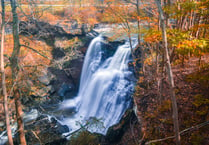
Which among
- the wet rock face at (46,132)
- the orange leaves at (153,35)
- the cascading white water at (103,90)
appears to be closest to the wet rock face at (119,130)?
the cascading white water at (103,90)

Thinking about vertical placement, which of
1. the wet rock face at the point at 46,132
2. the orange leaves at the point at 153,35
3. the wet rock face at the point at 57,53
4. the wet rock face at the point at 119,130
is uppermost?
the orange leaves at the point at 153,35

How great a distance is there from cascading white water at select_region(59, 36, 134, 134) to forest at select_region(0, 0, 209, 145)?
0.07 metres

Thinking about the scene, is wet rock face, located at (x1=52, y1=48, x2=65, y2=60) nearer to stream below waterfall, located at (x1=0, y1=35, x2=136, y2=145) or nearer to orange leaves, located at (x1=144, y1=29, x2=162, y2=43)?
stream below waterfall, located at (x1=0, y1=35, x2=136, y2=145)

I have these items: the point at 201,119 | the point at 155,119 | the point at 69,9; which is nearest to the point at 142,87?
the point at 155,119

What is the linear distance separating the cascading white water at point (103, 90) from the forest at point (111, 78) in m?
0.07

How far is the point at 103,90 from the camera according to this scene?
11961 millimetres

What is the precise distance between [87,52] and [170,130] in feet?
39.8

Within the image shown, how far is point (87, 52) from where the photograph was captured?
55.5 ft

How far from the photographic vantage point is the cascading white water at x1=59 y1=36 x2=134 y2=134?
10.3 m

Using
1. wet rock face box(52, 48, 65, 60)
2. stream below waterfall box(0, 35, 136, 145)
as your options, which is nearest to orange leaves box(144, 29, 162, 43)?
stream below waterfall box(0, 35, 136, 145)

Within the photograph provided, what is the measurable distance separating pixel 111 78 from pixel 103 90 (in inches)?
42.8

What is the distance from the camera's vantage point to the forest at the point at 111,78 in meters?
5.17

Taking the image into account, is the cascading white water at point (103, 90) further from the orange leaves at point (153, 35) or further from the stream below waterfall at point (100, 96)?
the orange leaves at point (153, 35)

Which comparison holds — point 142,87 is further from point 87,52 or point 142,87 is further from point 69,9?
point 69,9
